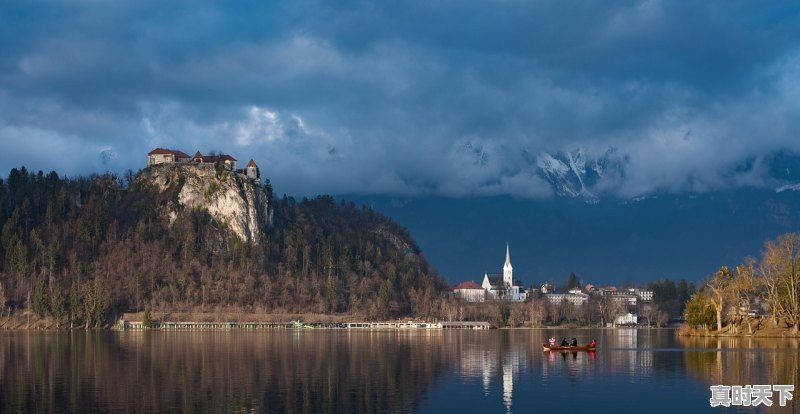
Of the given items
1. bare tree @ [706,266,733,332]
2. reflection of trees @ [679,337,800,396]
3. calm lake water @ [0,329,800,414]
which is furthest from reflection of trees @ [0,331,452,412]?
bare tree @ [706,266,733,332]

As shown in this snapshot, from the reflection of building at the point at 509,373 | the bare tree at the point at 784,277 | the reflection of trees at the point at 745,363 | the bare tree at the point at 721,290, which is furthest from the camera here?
the bare tree at the point at 721,290

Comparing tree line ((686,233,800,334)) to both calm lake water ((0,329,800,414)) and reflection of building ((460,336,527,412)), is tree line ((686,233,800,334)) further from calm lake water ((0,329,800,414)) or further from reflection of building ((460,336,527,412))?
reflection of building ((460,336,527,412))

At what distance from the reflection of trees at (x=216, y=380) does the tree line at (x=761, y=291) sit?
62.6m

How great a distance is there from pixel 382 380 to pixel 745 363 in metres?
37.7

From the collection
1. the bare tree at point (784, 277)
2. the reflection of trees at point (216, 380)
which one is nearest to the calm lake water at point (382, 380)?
the reflection of trees at point (216, 380)

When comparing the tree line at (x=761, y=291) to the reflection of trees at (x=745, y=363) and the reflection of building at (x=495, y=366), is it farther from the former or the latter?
the reflection of building at (x=495, y=366)

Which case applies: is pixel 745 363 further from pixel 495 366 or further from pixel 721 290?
pixel 721 290

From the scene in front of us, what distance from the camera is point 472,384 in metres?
79.1

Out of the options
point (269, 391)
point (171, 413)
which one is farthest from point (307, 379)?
point (171, 413)

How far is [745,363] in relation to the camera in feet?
311

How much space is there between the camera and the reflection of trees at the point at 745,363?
79.9 metres

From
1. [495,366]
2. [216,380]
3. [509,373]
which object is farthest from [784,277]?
[216,380]

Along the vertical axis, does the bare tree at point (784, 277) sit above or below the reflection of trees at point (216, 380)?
above

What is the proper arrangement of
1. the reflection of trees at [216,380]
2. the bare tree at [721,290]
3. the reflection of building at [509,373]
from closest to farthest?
the reflection of trees at [216,380] → the reflection of building at [509,373] → the bare tree at [721,290]
